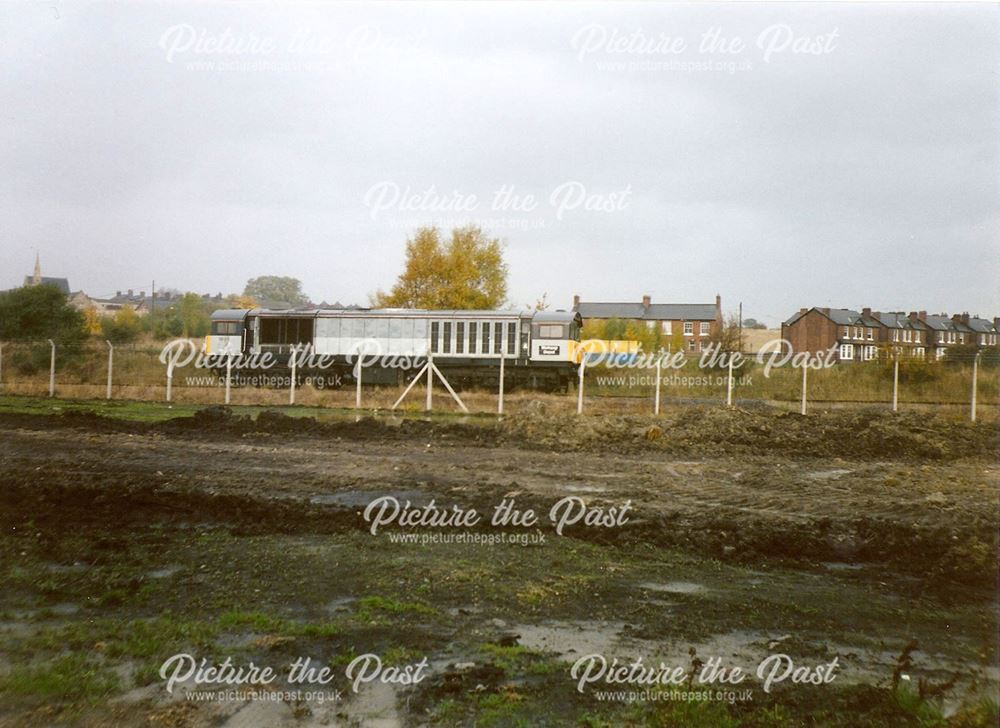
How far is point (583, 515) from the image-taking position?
734cm

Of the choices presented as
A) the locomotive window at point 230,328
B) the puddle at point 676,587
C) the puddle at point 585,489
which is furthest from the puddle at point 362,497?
the locomotive window at point 230,328

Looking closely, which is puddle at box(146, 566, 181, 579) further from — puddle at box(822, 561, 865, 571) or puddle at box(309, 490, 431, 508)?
puddle at box(822, 561, 865, 571)

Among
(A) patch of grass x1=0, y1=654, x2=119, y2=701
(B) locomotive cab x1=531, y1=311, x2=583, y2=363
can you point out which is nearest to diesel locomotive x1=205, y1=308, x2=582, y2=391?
(B) locomotive cab x1=531, y1=311, x2=583, y2=363

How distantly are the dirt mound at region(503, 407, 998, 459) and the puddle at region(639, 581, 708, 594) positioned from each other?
24.7 feet

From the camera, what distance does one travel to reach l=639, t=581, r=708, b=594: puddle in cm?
522

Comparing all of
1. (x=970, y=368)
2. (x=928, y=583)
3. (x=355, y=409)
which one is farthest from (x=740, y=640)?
(x=970, y=368)

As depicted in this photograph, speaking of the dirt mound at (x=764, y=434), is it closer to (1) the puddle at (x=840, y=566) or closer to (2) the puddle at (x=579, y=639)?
(1) the puddle at (x=840, y=566)

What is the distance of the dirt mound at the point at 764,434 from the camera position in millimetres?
12977

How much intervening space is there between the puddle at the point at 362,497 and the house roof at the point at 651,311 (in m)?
29.8

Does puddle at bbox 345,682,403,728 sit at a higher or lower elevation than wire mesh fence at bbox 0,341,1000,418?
lower

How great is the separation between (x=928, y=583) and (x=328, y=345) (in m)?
22.6

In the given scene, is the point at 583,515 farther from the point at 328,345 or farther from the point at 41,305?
the point at 328,345

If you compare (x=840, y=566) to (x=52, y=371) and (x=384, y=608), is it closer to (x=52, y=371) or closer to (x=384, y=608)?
(x=384, y=608)

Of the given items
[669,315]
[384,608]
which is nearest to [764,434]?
[384,608]
